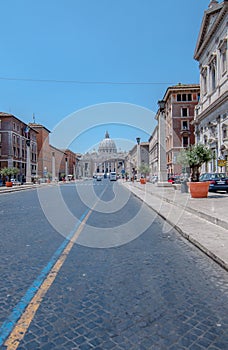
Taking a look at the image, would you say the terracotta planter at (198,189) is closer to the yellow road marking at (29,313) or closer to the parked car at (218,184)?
the parked car at (218,184)

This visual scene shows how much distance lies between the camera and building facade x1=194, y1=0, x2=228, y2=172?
33094mm

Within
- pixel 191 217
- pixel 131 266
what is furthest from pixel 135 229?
pixel 131 266

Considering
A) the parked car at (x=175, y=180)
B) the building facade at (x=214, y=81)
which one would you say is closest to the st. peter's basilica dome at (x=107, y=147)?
the parked car at (x=175, y=180)

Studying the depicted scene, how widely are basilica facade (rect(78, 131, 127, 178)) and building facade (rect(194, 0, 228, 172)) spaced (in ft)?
397

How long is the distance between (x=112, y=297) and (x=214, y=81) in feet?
126

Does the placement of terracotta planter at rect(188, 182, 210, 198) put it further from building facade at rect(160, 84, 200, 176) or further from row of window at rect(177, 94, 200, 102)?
row of window at rect(177, 94, 200, 102)

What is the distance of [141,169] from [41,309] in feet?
246

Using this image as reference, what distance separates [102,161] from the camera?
16988cm

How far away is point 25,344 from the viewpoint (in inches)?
115

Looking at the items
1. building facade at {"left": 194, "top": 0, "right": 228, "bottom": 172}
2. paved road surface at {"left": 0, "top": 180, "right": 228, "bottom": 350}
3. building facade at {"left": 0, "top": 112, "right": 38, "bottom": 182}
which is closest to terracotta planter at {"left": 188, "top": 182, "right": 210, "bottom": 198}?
paved road surface at {"left": 0, "top": 180, "right": 228, "bottom": 350}

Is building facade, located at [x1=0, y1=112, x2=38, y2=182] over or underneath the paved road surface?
over

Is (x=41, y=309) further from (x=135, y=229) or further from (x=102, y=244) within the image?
(x=135, y=229)

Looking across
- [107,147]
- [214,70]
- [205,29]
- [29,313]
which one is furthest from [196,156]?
[107,147]

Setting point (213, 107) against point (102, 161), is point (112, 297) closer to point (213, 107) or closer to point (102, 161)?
point (213, 107)
